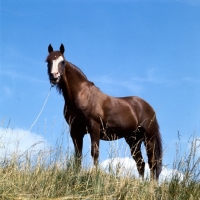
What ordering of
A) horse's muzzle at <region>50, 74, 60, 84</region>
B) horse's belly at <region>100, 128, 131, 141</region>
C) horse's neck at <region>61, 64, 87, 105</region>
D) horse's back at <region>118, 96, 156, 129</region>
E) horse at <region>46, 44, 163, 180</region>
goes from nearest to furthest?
horse's muzzle at <region>50, 74, 60, 84</region>, horse at <region>46, 44, 163, 180</region>, horse's neck at <region>61, 64, 87, 105</region>, horse's belly at <region>100, 128, 131, 141</region>, horse's back at <region>118, 96, 156, 129</region>

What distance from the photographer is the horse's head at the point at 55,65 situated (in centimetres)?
767

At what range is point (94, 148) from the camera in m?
7.73

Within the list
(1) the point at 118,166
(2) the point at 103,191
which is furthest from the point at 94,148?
(2) the point at 103,191

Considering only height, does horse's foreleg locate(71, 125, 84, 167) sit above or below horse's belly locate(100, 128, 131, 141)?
below

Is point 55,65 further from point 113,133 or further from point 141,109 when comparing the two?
point 141,109

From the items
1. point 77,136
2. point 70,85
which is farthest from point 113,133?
point 70,85

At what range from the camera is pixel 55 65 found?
7.75 meters

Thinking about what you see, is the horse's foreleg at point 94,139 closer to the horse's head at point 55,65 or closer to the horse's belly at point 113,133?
the horse's belly at point 113,133

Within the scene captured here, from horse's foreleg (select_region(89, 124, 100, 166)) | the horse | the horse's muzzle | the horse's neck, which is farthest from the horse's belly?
the horse's muzzle

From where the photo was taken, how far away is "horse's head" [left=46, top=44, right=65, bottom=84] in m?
7.67

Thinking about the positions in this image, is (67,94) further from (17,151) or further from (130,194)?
(130,194)

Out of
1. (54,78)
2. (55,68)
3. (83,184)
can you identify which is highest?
(55,68)

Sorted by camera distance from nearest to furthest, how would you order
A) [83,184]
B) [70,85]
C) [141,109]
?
1. [83,184]
2. [70,85]
3. [141,109]

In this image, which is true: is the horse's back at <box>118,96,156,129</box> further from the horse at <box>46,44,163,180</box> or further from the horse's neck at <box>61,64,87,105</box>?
the horse's neck at <box>61,64,87,105</box>
